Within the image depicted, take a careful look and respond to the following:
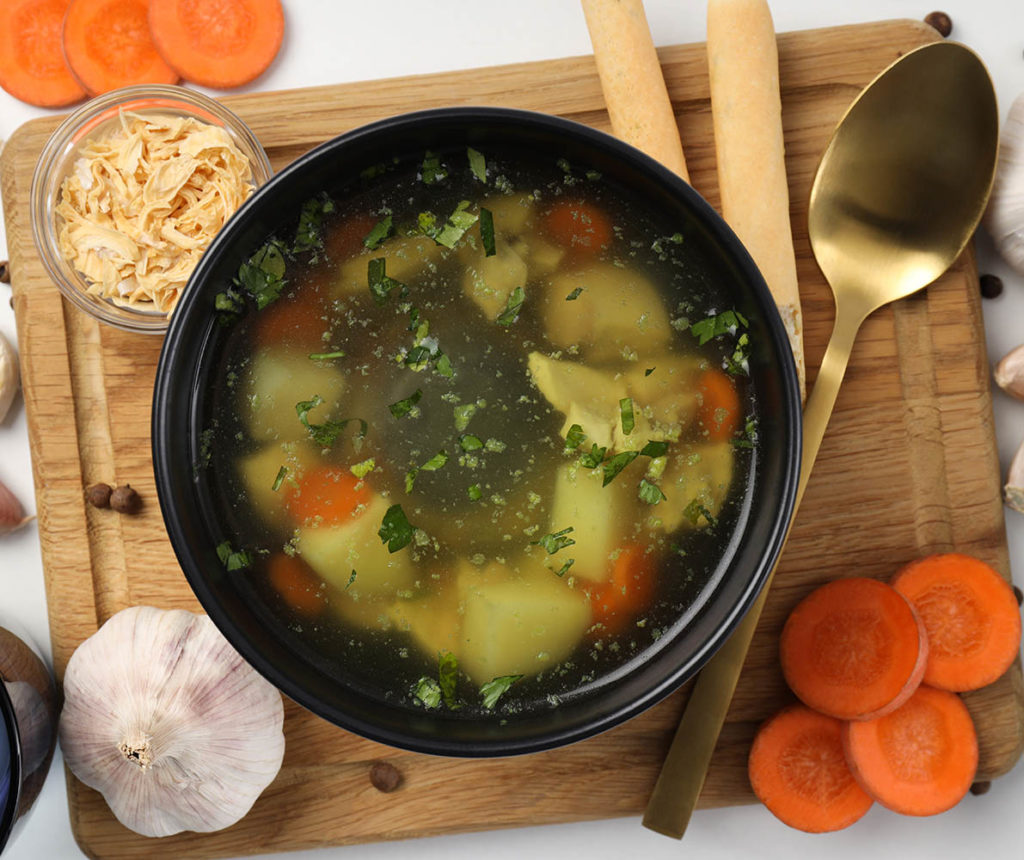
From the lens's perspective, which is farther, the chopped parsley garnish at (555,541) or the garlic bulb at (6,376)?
the garlic bulb at (6,376)

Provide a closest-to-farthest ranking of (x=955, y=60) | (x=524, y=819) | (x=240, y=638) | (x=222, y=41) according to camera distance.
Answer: (x=240, y=638), (x=955, y=60), (x=524, y=819), (x=222, y=41)

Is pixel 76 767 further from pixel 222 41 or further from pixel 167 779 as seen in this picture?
pixel 222 41

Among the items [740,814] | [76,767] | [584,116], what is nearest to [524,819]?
[740,814]

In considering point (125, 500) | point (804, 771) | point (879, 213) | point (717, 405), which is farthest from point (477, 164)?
point (804, 771)

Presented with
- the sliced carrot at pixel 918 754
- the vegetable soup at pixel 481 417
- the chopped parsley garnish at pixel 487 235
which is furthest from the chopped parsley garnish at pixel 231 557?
the sliced carrot at pixel 918 754

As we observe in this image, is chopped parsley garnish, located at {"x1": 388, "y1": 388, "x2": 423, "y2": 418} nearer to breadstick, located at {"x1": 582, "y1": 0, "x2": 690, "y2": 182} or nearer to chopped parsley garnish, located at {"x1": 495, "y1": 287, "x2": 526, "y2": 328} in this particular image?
chopped parsley garnish, located at {"x1": 495, "y1": 287, "x2": 526, "y2": 328}

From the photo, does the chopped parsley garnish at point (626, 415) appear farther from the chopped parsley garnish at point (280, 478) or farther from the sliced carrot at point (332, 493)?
the chopped parsley garnish at point (280, 478)
